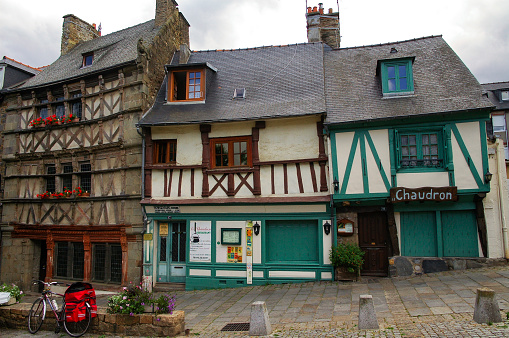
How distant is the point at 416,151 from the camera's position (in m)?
9.80

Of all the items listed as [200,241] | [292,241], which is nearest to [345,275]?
[292,241]

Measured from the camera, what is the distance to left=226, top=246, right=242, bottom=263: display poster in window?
1074 centimetres

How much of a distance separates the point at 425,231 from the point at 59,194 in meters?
11.5

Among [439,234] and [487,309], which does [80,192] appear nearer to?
[439,234]

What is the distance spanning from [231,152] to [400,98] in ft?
16.6

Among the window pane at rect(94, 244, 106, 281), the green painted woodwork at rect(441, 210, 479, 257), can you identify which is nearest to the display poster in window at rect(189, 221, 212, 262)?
the window pane at rect(94, 244, 106, 281)

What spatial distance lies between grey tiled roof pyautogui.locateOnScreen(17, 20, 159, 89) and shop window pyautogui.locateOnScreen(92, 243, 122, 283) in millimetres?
5876

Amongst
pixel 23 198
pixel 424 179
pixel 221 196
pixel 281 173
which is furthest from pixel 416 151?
pixel 23 198

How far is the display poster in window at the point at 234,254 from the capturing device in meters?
10.7

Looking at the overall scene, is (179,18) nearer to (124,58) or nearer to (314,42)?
(124,58)

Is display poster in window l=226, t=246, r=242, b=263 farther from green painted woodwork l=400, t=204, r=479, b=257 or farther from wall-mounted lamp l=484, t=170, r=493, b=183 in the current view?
wall-mounted lamp l=484, t=170, r=493, b=183

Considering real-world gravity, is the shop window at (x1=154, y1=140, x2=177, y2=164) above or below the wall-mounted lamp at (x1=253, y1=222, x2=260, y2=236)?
above

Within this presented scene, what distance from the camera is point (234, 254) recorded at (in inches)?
425

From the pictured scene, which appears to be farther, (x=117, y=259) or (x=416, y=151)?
(x=117, y=259)
